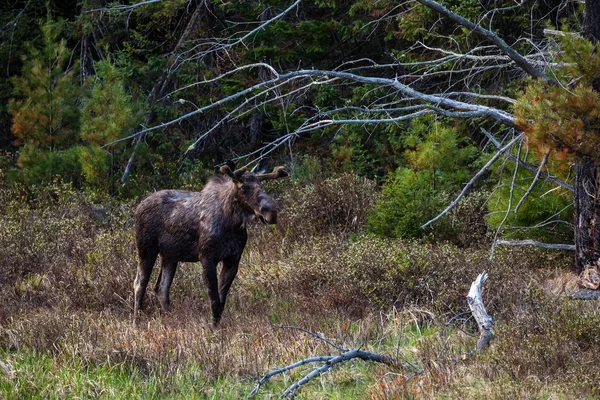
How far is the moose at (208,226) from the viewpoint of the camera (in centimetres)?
809

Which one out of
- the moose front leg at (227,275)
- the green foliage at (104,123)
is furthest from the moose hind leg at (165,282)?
the green foliage at (104,123)

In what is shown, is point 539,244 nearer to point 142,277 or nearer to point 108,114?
point 142,277

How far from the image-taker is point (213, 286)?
325 inches

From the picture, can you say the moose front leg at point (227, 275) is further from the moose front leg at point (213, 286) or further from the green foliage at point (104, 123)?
the green foliage at point (104, 123)

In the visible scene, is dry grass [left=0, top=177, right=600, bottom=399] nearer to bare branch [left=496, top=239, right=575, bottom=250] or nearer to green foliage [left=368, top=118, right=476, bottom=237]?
bare branch [left=496, top=239, right=575, bottom=250]

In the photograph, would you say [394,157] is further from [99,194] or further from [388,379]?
[388,379]

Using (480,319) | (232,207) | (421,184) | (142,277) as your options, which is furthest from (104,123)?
(480,319)

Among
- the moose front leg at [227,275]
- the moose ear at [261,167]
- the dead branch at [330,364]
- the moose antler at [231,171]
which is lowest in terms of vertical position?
the moose front leg at [227,275]

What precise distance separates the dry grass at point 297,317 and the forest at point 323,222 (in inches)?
1.0

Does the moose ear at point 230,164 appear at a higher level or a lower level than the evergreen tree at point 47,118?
higher

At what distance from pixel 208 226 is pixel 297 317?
1.19m

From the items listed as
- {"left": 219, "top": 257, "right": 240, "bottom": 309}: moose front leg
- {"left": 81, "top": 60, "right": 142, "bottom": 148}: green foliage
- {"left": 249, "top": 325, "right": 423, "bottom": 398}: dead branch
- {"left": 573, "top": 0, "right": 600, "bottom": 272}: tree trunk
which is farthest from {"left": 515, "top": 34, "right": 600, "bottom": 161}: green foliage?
{"left": 81, "top": 60, "right": 142, "bottom": 148}: green foliage

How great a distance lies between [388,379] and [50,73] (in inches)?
429

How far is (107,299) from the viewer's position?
933 cm
